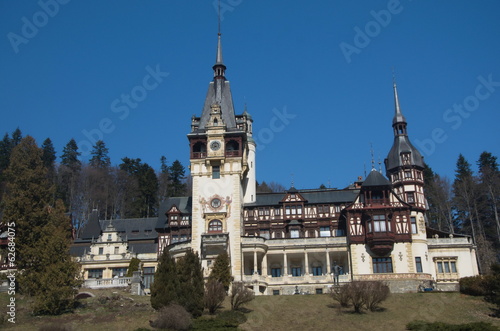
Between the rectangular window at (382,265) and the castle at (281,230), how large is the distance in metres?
0.10

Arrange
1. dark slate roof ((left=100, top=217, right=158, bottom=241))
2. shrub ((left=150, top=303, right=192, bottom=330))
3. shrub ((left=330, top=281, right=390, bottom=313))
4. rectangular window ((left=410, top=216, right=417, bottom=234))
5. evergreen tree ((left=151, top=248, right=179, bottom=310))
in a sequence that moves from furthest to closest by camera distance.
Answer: dark slate roof ((left=100, top=217, right=158, bottom=241)) < rectangular window ((left=410, top=216, right=417, bottom=234)) < shrub ((left=330, top=281, right=390, bottom=313)) < evergreen tree ((left=151, top=248, right=179, bottom=310)) < shrub ((left=150, top=303, right=192, bottom=330))

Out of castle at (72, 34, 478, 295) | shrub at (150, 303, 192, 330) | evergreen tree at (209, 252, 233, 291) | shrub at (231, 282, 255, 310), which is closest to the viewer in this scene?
shrub at (150, 303, 192, 330)

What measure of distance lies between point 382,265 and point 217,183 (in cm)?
1997

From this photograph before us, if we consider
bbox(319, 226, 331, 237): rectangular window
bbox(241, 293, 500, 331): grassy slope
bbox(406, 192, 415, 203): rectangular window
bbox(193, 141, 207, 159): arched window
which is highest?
bbox(193, 141, 207, 159): arched window

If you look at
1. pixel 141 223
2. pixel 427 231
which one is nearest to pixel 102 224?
pixel 141 223

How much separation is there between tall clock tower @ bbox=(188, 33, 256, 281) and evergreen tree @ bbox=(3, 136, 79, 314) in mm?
16933

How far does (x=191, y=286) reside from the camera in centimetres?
3691

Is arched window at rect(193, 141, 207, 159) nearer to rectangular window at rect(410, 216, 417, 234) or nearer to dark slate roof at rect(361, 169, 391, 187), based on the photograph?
dark slate roof at rect(361, 169, 391, 187)

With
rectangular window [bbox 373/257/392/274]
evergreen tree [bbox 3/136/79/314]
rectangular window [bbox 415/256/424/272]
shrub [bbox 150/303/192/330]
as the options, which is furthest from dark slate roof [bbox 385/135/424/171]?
shrub [bbox 150/303/192/330]

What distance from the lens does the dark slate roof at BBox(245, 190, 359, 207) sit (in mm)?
63969

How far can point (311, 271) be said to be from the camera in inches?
2419

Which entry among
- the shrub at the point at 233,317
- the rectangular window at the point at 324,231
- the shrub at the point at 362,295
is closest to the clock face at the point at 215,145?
the rectangular window at the point at 324,231

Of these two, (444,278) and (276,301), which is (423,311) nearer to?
(276,301)

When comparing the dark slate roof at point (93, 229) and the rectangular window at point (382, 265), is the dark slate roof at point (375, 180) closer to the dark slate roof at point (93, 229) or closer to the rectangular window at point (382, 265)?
the rectangular window at point (382, 265)
